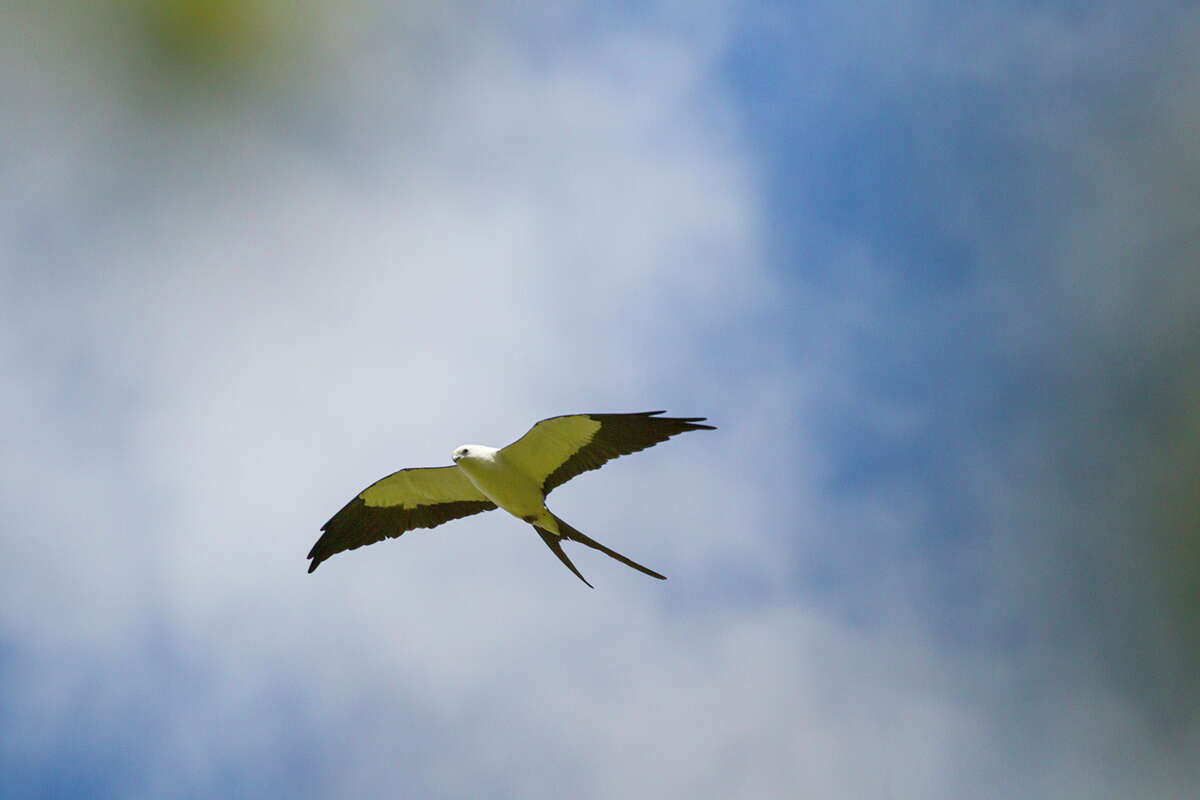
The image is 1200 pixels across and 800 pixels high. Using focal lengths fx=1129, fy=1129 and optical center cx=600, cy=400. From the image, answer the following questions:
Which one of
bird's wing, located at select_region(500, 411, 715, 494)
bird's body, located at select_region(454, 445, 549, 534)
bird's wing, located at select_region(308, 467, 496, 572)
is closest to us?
bird's wing, located at select_region(500, 411, 715, 494)

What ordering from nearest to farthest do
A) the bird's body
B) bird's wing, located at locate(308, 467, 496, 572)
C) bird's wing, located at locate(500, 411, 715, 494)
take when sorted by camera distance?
bird's wing, located at locate(500, 411, 715, 494) → the bird's body → bird's wing, located at locate(308, 467, 496, 572)

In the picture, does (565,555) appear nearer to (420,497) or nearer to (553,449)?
(553,449)

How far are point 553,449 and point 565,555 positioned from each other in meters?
0.97

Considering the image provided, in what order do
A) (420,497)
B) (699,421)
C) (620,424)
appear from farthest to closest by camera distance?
(420,497) < (620,424) < (699,421)

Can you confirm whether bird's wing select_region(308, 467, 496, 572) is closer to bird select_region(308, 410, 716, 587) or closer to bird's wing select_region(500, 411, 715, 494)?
bird select_region(308, 410, 716, 587)

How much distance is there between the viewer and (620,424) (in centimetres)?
967

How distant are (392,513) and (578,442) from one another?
7.44 ft

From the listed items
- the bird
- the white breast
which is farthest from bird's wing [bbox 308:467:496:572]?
the white breast


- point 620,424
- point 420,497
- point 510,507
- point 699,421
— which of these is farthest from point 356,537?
point 699,421

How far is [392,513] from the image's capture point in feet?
36.4

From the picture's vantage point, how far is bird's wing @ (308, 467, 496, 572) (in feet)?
36.0

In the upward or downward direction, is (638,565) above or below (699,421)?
below

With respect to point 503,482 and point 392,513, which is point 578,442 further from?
point 392,513

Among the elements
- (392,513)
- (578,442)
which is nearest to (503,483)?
(578,442)
